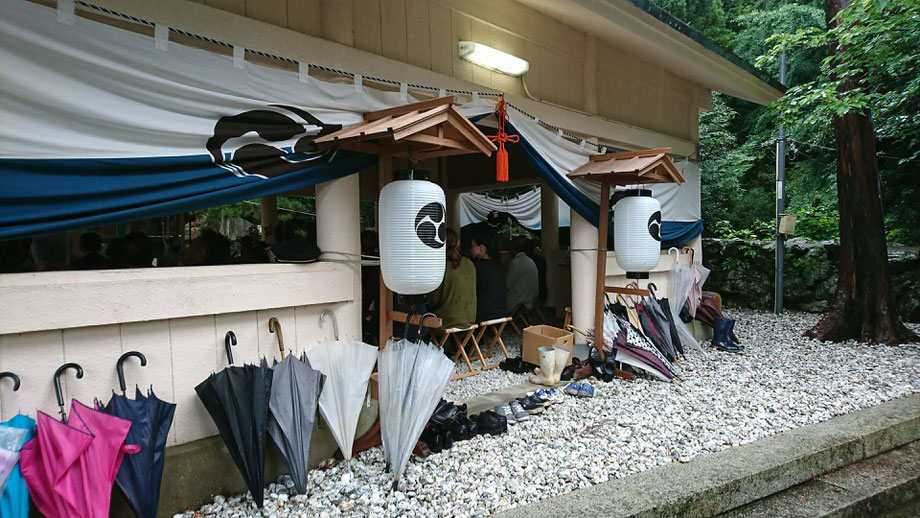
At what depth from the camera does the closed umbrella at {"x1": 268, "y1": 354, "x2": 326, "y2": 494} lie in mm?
3076

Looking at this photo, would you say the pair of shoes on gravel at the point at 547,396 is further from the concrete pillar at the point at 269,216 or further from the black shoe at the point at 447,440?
the concrete pillar at the point at 269,216

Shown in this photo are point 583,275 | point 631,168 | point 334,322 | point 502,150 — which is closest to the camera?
point 334,322

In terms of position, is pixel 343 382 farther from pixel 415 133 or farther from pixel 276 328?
pixel 415 133

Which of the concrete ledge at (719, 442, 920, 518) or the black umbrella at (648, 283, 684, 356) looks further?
the black umbrella at (648, 283, 684, 356)

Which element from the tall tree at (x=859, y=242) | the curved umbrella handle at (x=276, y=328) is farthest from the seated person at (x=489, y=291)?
the tall tree at (x=859, y=242)

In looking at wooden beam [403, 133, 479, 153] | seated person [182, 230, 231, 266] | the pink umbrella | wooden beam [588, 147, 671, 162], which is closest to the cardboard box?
wooden beam [588, 147, 671, 162]

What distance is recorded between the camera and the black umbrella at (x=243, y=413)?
2.95 meters

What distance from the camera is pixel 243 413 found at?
3.03 m

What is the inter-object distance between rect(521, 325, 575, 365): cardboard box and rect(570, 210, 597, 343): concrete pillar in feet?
1.88

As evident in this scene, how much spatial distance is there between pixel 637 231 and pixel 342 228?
10.7 ft

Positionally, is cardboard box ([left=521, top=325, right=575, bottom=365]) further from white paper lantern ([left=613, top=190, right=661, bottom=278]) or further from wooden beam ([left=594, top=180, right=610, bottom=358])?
white paper lantern ([left=613, top=190, right=661, bottom=278])

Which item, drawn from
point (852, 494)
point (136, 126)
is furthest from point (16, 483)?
point (852, 494)

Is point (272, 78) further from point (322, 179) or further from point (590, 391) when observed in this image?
point (590, 391)

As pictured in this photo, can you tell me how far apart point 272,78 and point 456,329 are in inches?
119
